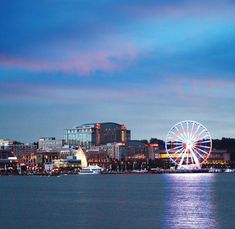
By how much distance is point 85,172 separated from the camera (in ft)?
479

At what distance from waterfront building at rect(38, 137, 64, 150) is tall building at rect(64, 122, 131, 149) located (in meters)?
4.03

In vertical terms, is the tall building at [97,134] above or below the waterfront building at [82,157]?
above

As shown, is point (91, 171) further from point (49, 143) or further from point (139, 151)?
point (49, 143)

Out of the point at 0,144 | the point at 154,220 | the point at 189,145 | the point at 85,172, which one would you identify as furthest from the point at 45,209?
the point at 0,144

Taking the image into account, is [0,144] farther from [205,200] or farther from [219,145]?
[205,200]

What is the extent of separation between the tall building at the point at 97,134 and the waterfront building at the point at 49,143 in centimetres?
403

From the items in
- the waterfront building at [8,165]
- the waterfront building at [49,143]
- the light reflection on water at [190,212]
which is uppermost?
the waterfront building at [49,143]

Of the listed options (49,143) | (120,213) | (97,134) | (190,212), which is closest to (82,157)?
(49,143)

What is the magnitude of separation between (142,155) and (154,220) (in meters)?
135

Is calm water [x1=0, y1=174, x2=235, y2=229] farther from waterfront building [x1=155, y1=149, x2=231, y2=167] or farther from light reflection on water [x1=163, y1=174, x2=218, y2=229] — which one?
Answer: waterfront building [x1=155, y1=149, x2=231, y2=167]

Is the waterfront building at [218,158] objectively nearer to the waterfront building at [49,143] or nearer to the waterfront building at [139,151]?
the waterfront building at [139,151]

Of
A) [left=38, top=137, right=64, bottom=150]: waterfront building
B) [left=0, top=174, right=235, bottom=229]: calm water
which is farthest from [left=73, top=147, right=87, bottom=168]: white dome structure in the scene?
[left=0, top=174, right=235, bottom=229]: calm water

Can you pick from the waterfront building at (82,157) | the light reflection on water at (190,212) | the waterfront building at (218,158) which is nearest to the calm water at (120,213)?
the light reflection on water at (190,212)

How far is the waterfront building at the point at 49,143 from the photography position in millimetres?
182425
